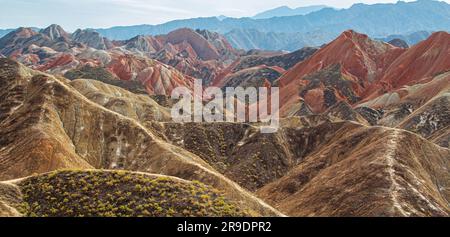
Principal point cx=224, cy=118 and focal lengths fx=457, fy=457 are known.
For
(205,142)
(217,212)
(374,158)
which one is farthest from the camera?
(205,142)

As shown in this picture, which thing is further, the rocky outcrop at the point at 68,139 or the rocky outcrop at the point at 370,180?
the rocky outcrop at the point at 68,139

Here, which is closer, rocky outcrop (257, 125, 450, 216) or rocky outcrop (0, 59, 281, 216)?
rocky outcrop (257, 125, 450, 216)

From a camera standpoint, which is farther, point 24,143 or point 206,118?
point 206,118

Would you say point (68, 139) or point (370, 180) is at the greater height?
point (68, 139)

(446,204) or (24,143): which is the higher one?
(24,143)

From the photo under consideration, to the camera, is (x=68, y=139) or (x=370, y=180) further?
(x=68, y=139)
